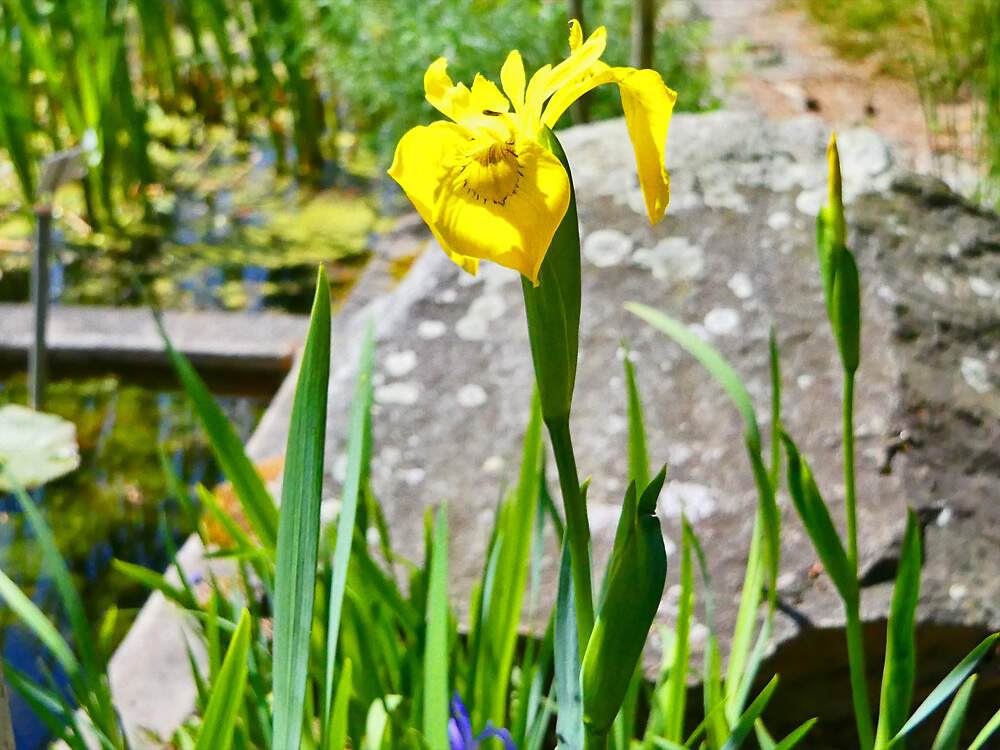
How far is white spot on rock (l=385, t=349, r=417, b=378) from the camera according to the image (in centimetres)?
166

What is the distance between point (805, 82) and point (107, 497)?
9.51 feet

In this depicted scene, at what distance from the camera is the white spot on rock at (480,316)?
1681 millimetres

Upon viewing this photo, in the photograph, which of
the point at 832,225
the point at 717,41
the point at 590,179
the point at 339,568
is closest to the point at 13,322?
the point at 590,179

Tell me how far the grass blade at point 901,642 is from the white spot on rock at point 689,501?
0.53 metres

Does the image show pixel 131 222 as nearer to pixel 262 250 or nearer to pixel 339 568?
pixel 262 250

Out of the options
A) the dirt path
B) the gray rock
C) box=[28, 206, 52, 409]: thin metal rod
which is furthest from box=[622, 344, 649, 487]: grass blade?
the dirt path

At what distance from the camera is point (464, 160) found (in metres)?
0.55

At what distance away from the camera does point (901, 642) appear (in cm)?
87

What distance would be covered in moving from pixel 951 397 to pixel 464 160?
1.12 m

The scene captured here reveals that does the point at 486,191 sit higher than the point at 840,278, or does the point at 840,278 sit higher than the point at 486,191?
the point at 486,191

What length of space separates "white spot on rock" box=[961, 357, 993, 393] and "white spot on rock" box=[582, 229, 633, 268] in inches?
21.2

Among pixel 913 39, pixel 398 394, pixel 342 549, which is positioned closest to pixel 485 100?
pixel 342 549

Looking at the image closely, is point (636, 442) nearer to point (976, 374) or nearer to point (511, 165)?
point (511, 165)

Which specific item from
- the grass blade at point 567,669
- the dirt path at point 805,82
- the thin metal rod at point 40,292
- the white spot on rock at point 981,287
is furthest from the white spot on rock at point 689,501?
the dirt path at point 805,82
